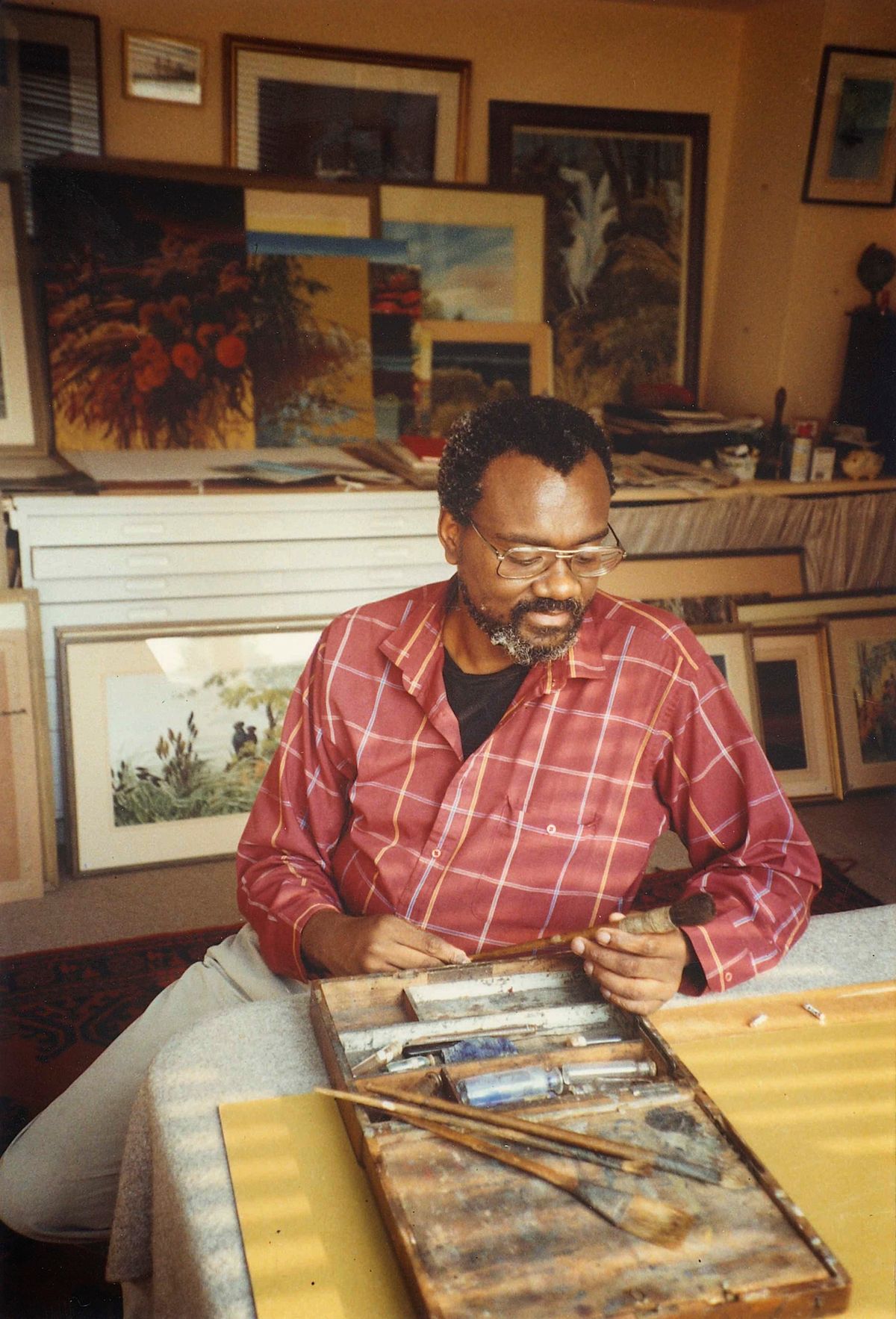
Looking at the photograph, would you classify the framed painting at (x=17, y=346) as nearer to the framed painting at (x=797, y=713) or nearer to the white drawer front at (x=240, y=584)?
the white drawer front at (x=240, y=584)

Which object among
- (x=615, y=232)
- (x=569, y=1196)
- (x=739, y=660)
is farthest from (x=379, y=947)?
(x=615, y=232)

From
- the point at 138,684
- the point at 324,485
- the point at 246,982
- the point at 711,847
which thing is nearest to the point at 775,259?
the point at 324,485

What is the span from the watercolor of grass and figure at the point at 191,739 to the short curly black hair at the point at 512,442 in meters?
1.60

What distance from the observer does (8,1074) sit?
2.30 meters

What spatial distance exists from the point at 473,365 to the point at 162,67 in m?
1.20

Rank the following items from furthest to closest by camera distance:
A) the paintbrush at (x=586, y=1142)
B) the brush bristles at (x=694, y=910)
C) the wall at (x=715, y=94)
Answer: the wall at (x=715, y=94) → the brush bristles at (x=694, y=910) → the paintbrush at (x=586, y=1142)

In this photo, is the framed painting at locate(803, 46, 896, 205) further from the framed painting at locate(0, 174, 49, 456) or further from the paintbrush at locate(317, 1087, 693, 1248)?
the paintbrush at locate(317, 1087, 693, 1248)

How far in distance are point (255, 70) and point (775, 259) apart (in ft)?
5.55

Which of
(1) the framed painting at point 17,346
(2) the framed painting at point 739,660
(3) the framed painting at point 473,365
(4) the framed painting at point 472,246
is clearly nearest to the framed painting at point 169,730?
(1) the framed painting at point 17,346

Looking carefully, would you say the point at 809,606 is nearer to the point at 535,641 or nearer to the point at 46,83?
the point at 535,641

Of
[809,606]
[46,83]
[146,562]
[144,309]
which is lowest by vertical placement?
[809,606]

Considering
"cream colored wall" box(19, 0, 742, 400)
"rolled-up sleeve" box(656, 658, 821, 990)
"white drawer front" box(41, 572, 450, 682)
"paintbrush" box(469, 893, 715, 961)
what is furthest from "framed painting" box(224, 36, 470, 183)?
"paintbrush" box(469, 893, 715, 961)

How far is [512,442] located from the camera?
1573mm

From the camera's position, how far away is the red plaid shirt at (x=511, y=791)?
1.53 metres
